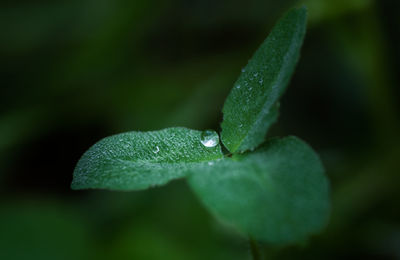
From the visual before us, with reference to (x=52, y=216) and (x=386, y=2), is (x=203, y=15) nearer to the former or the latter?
(x=386, y=2)

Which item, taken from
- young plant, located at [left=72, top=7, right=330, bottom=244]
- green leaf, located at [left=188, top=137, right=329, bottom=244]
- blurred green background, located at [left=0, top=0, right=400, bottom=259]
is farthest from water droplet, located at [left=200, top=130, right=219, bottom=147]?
blurred green background, located at [left=0, top=0, right=400, bottom=259]

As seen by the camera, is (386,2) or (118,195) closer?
(118,195)

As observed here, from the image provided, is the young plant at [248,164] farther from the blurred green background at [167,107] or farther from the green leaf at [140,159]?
the blurred green background at [167,107]

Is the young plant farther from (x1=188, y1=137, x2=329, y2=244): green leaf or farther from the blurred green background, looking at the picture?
the blurred green background

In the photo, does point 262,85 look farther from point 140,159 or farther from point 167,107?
point 167,107

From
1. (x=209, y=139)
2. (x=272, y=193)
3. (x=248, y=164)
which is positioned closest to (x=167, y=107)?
(x=209, y=139)

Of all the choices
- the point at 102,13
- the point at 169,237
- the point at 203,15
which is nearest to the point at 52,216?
the point at 169,237

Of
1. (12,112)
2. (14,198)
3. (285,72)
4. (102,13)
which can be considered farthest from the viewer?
(102,13)
